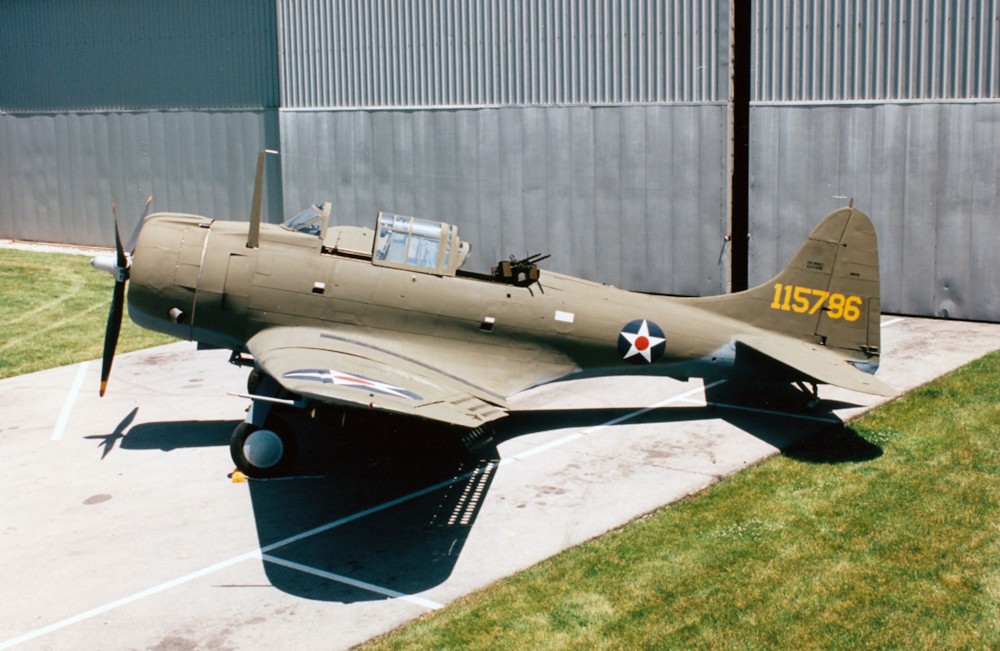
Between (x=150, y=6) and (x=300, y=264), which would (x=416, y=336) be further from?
(x=150, y=6)

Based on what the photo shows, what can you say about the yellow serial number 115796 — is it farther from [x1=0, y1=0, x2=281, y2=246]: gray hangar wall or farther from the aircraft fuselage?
[x1=0, y1=0, x2=281, y2=246]: gray hangar wall

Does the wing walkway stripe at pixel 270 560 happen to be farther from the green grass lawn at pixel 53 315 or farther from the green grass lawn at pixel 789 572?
the green grass lawn at pixel 53 315

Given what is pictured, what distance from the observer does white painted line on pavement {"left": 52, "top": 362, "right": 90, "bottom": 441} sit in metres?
14.4

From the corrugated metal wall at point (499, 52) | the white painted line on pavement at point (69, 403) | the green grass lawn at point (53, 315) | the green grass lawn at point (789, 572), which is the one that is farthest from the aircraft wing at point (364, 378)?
the corrugated metal wall at point (499, 52)

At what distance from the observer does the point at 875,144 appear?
20594mm

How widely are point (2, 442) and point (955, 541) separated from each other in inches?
469

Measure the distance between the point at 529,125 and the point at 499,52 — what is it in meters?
1.83

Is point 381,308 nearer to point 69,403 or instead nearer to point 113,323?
point 113,323

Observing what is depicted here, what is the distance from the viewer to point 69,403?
1576 cm

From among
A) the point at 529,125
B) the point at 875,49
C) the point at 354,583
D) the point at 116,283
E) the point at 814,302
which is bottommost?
the point at 354,583

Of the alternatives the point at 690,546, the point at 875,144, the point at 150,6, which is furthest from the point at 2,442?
the point at 150,6

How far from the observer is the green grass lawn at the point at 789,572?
848cm

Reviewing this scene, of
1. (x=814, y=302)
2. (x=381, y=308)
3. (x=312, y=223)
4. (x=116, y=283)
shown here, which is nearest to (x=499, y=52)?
(x=312, y=223)

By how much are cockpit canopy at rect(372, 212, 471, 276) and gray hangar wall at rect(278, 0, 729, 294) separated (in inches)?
395
